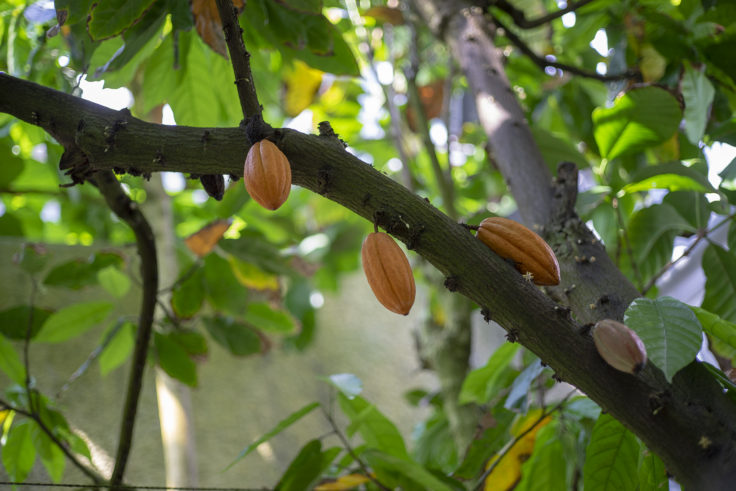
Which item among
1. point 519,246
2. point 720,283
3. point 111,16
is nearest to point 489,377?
point 720,283

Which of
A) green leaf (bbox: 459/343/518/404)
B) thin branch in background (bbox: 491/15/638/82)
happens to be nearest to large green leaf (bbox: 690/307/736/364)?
green leaf (bbox: 459/343/518/404)

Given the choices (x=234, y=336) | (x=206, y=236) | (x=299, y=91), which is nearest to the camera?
(x=206, y=236)

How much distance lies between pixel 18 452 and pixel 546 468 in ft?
3.15

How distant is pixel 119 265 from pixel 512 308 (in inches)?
40.9

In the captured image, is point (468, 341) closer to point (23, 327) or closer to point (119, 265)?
point (119, 265)

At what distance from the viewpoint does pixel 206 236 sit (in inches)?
54.8

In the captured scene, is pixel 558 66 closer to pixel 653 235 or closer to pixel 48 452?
pixel 653 235

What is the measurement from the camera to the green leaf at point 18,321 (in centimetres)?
133

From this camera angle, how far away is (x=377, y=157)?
2309mm

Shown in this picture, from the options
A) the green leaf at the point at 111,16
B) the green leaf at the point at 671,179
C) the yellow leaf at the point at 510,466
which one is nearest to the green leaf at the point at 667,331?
the green leaf at the point at 671,179

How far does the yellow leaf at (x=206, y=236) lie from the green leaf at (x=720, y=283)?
93cm

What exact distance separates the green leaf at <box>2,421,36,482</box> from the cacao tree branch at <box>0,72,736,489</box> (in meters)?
0.70

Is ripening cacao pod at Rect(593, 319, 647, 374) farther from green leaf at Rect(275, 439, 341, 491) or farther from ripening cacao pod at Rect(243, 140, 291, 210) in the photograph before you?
green leaf at Rect(275, 439, 341, 491)

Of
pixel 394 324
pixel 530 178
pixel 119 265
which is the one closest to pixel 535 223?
pixel 530 178
